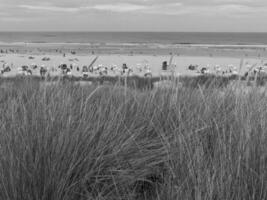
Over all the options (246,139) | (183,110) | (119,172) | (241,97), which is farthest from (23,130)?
(241,97)

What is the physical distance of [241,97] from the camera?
289 centimetres

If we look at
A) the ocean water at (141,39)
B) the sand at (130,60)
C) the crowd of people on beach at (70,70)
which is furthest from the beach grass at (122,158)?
the ocean water at (141,39)

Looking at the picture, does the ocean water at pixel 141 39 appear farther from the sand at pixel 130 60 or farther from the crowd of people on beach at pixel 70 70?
the crowd of people on beach at pixel 70 70

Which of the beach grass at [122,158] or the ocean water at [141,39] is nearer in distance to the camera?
the beach grass at [122,158]

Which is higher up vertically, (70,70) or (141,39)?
(141,39)

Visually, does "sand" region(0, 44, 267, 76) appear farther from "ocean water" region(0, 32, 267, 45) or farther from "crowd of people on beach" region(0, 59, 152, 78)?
"ocean water" region(0, 32, 267, 45)

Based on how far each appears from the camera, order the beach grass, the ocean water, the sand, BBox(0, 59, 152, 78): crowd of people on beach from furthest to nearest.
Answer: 1. the ocean water
2. the sand
3. BBox(0, 59, 152, 78): crowd of people on beach
4. the beach grass

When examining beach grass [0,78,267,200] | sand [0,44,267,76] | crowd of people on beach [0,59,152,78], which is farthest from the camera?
sand [0,44,267,76]

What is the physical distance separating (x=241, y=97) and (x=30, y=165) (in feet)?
5.62

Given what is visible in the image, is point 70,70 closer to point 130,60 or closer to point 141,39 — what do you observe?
point 130,60

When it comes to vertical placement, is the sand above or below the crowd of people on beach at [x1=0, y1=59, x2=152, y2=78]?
below

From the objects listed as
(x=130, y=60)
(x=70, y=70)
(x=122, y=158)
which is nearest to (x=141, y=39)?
(x=130, y=60)

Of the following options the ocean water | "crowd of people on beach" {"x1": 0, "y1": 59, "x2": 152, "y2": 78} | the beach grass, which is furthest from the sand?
the ocean water

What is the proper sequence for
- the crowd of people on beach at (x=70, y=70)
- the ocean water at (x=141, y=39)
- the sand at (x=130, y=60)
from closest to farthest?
the crowd of people on beach at (x=70, y=70), the sand at (x=130, y=60), the ocean water at (x=141, y=39)
